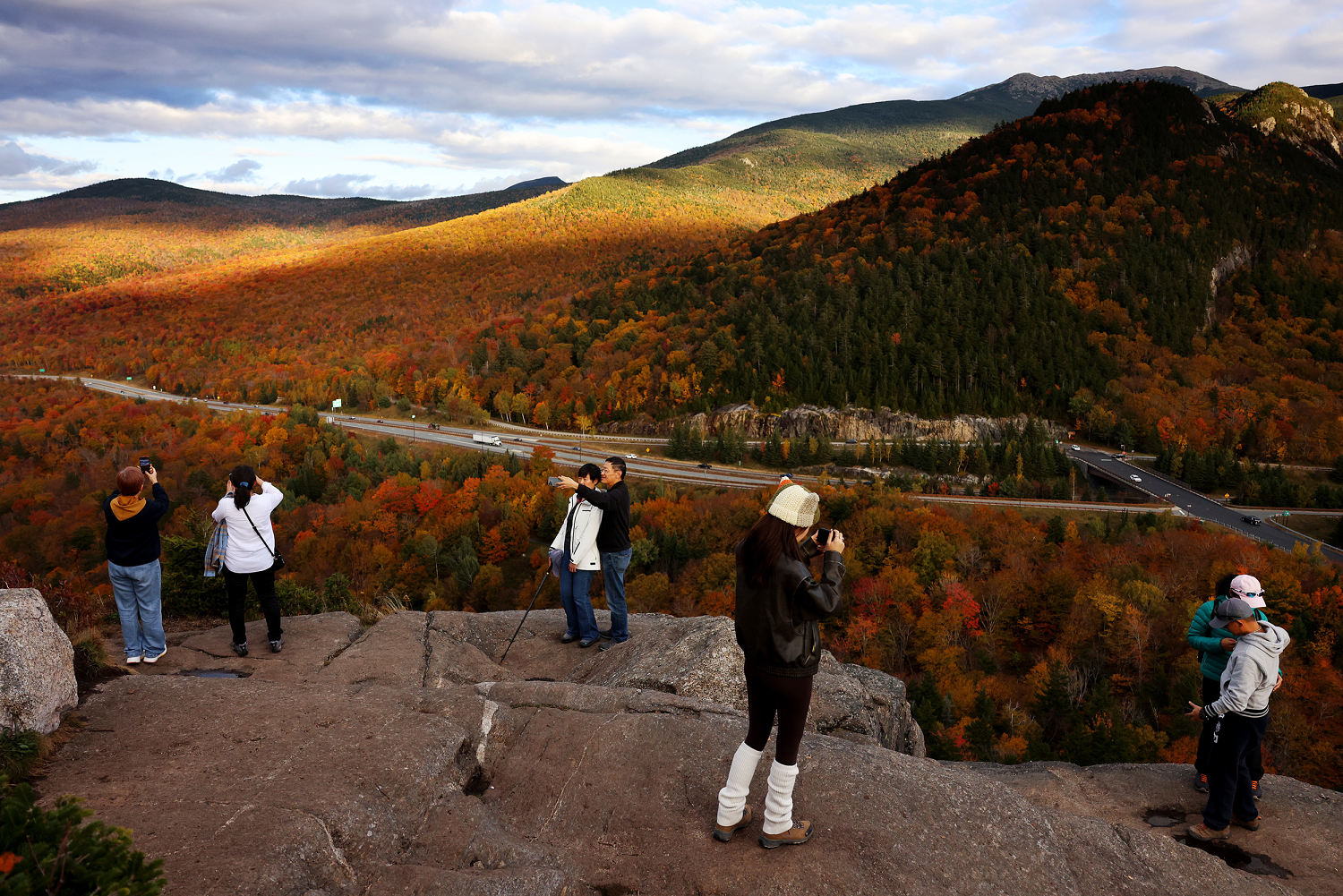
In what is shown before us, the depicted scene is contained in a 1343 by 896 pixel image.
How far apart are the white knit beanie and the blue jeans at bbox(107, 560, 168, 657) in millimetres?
8362

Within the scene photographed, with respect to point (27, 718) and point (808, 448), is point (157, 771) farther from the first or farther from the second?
point (808, 448)

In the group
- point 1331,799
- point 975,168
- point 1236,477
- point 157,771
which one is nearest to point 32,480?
point 157,771

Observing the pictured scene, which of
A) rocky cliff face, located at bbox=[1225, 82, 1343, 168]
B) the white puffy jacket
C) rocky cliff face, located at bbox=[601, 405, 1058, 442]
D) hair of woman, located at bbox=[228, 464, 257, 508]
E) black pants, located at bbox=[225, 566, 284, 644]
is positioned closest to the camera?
hair of woman, located at bbox=[228, 464, 257, 508]

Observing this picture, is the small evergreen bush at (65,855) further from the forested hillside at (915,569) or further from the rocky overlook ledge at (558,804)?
the forested hillside at (915,569)

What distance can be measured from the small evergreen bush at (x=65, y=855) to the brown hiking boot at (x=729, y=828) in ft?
12.9

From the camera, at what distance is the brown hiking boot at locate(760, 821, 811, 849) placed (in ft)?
18.6

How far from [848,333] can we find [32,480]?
105 metres

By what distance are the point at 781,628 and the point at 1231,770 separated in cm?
576

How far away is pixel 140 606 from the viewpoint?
9.20 m

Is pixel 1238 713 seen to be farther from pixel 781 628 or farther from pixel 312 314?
pixel 312 314

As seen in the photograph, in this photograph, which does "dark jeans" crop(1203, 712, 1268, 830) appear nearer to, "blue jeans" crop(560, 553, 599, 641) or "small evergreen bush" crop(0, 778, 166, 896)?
"blue jeans" crop(560, 553, 599, 641)

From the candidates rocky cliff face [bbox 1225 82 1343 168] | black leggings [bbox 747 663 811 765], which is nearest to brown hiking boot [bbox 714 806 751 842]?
black leggings [bbox 747 663 811 765]

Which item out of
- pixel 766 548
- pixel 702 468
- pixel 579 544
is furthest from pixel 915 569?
pixel 766 548

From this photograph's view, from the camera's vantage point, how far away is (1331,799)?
7.97m
